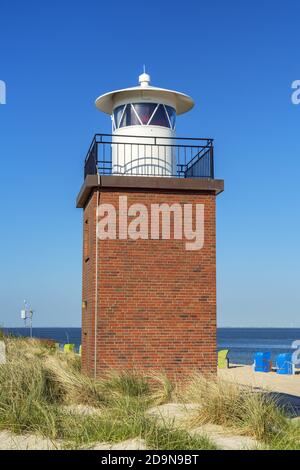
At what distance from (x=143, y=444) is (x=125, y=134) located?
7559 millimetres

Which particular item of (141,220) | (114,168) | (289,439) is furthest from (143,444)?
(114,168)

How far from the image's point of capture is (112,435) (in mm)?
9414

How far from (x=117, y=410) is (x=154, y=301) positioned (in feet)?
13.2

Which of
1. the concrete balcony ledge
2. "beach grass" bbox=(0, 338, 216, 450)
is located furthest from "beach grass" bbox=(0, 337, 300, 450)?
the concrete balcony ledge

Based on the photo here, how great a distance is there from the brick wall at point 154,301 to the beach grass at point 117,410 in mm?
802

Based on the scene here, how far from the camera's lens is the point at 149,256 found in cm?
1433

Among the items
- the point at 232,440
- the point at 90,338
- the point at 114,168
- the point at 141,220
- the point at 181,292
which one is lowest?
the point at 232,440

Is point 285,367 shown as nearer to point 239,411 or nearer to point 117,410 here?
point 239,411

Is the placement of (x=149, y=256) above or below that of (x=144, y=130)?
below

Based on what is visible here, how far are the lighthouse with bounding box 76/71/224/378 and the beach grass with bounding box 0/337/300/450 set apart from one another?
0.91 m

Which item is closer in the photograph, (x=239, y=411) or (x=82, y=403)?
(x=239, y=411)

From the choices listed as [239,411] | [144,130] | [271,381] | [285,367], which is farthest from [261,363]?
[239,411]

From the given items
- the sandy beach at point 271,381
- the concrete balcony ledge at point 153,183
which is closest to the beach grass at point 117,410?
the concrete balcony ledge at point 153,183

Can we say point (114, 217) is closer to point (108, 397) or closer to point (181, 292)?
point (181, 292)
